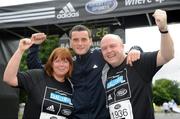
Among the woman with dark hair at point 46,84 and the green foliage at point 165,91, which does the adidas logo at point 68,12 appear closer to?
the woman with dark hair at point 46,84

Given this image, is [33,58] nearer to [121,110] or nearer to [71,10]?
[121,110]

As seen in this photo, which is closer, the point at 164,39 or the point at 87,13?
the point at 164,39

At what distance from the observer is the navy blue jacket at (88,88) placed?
3.29 m

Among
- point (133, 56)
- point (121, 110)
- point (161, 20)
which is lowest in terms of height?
point (121, 110)

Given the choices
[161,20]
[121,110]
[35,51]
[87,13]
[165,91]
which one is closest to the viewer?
[161,20]

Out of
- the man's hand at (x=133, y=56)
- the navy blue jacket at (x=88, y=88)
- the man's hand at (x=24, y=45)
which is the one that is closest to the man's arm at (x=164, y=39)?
the man's hand at (x=133, y=56)

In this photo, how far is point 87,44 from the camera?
3443 millimetres

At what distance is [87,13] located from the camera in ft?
17.6

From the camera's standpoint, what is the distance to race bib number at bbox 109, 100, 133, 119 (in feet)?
10.1

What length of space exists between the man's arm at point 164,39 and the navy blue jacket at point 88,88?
2.06 ft

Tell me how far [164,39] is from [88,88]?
2.64 feet

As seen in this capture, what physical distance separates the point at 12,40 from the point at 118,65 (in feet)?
12.4

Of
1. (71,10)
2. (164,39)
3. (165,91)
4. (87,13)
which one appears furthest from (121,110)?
Result: (165,91)

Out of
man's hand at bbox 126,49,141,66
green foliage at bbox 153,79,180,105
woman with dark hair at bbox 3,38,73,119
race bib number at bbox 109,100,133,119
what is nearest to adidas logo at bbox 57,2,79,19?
woman with dark hair at bbox 3,38,73,119
